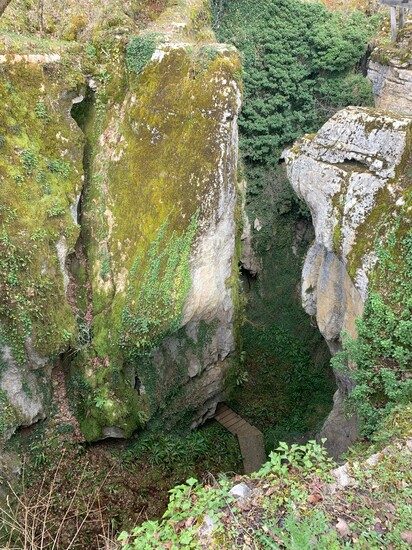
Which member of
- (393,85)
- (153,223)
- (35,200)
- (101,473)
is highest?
(393,85)

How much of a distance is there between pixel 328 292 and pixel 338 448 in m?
4.05

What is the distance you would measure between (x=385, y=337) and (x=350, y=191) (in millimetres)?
3069

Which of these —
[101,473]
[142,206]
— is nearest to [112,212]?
[142,206]

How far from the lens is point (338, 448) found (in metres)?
11.4

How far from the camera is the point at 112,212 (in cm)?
1107

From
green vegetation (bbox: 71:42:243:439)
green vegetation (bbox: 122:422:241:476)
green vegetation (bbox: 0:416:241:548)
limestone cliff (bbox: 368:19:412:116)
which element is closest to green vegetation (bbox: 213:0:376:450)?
limestone cliff (bbox: 368:19:412:116)

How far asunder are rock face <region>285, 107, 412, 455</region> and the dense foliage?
7.09m

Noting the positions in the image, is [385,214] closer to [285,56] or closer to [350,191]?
[350,191]

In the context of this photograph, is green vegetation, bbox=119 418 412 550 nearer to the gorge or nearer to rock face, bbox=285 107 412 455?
the gorge

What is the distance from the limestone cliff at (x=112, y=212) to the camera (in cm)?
985

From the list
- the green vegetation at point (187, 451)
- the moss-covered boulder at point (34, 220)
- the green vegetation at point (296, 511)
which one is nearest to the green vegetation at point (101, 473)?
the green vegetation at point (187, 451)

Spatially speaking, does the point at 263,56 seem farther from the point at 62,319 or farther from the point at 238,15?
the point at 62,319

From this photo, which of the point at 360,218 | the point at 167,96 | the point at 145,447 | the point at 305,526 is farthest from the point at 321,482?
the point at 167,96

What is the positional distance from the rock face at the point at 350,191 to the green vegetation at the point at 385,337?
1.13ft
